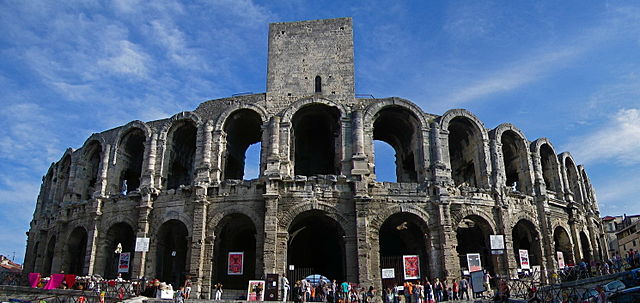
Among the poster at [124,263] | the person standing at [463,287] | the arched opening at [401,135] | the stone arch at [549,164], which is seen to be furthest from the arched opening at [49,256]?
the stone arch at [549,164]

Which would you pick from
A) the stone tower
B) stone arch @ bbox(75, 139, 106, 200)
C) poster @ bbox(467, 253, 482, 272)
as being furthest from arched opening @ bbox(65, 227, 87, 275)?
poster @ bbox(467, 253, 482, 272)

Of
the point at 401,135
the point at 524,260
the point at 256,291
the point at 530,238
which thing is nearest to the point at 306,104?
the point at 401,135

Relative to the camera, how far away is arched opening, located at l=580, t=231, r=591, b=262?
99.8 ft

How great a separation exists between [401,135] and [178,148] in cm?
1320

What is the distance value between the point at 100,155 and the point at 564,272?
1017 inches

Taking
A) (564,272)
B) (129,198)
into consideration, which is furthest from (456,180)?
(129,198)

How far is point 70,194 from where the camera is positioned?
30.4 meters

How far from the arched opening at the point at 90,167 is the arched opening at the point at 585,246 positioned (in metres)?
29.6

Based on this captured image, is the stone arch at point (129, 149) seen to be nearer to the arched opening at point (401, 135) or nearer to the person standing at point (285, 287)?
the person standing at point (285, 287)

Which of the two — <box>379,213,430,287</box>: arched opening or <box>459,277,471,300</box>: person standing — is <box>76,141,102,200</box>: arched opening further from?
<box>459,277,471,300</box>: person standing

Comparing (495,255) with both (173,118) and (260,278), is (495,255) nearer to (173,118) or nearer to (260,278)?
(260,278)

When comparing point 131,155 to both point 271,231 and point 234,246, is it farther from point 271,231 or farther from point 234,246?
point 271,231

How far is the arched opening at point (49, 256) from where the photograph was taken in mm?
31078

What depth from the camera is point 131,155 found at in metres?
30.7
